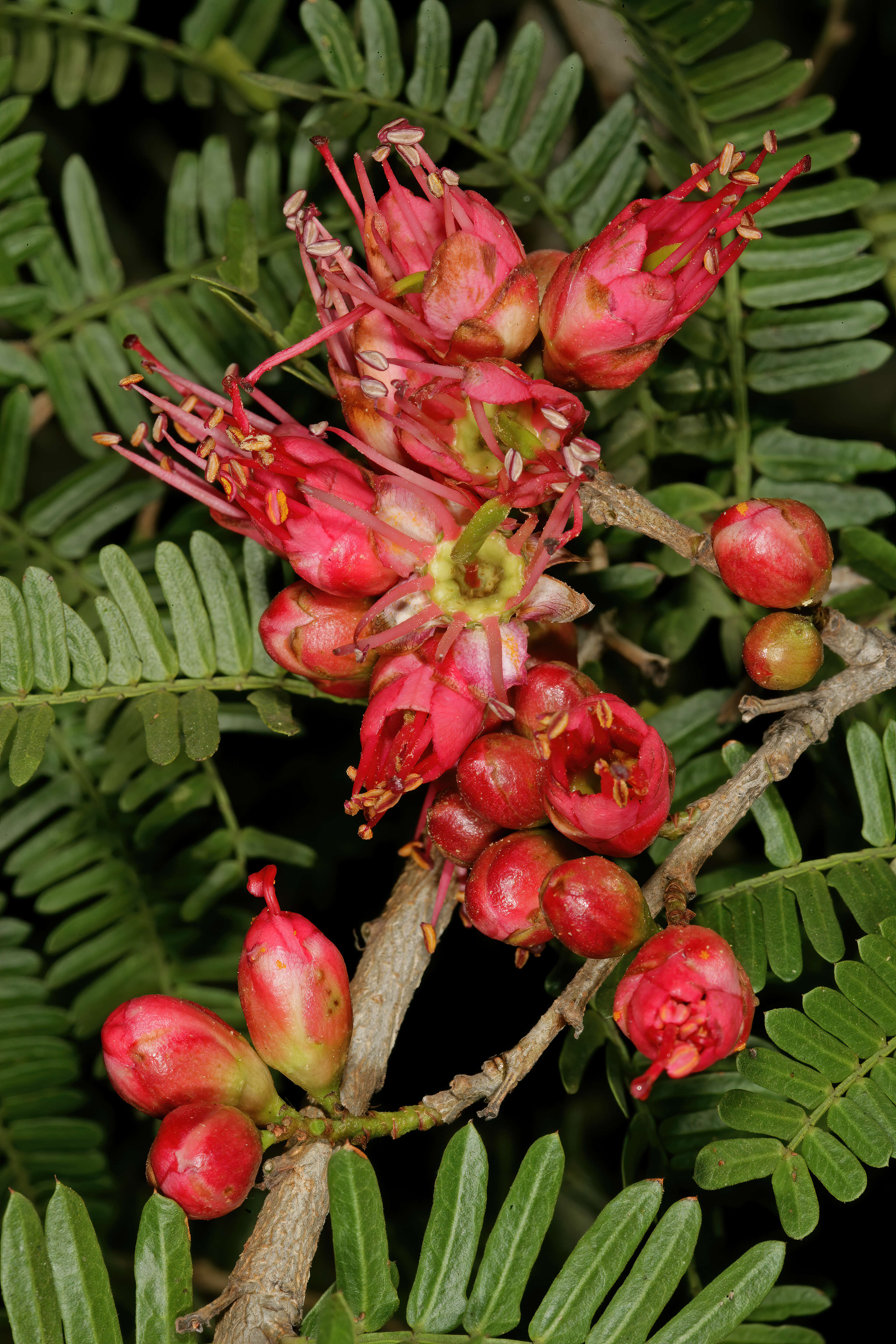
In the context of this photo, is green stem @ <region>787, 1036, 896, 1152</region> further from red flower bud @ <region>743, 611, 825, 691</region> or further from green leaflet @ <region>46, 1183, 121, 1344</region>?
green leaflet @ <region>46, 1183, 121, 1344</region>

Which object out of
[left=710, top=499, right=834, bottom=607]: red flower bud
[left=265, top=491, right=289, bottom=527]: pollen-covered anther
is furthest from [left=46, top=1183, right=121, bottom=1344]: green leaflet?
[left=710, top=499, right=834, bottom=607]: red flower bud

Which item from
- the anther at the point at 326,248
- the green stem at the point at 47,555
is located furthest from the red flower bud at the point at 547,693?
the green stem at the point at 47,555

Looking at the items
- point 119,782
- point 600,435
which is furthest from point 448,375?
point 119,782

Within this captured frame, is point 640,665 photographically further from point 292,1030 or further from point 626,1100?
point 292,1030

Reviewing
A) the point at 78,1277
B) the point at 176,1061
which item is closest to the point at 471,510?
the point at 176,1061

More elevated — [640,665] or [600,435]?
[600,435]

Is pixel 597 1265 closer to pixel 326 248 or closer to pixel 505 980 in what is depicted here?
pixel 505 980

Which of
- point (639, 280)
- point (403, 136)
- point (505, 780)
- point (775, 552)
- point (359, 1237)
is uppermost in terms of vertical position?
point (403, 136)
